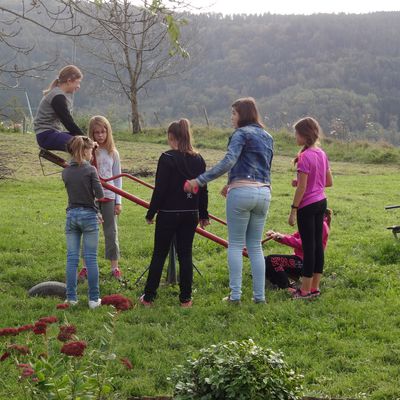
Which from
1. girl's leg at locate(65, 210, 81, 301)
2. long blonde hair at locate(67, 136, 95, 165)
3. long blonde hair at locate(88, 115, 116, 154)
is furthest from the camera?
long blonde hair at locate(88, 115, 116, 154)

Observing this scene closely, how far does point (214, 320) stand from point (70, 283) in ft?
4.72

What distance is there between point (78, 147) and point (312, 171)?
220 centimetres

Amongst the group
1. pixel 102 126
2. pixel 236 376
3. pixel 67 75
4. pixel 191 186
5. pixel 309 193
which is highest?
pixel 67 75

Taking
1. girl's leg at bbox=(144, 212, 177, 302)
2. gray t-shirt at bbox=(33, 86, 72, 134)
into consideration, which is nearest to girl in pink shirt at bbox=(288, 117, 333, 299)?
girl's leg at bbox=(144, 212, 177, 302)

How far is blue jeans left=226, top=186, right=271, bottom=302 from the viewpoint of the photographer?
5844 mm

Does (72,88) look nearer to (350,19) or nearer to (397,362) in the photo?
(397,362)

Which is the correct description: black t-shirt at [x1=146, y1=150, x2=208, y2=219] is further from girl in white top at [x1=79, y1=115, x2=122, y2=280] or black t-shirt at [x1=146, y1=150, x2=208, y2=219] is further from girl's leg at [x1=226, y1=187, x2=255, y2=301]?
girl in white top at [x1=79, y1=115, x2=122, y2=280]

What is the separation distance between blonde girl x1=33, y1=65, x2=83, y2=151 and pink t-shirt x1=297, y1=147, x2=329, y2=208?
2157 mm

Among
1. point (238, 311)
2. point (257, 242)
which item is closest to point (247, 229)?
point (257, 242)

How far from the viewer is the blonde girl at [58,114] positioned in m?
6.20

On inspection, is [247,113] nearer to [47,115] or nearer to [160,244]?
[160,244]

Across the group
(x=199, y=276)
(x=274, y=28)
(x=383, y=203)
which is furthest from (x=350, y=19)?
(x=199, y=276)

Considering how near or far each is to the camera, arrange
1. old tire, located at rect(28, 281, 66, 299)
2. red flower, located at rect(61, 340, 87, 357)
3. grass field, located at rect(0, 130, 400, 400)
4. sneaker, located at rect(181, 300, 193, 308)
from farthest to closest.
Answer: old tire, located at rect(28, 281, 66, 299), sneaker, located at rect(181, 300, 193, 308), grass field, located at rect(0, 130, 400, 400), red flower, located at rect(61, 340, 87, 357)

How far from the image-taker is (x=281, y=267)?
6797 millimetres
